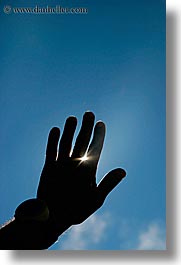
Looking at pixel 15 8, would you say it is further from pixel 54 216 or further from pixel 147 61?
pixel 54 216

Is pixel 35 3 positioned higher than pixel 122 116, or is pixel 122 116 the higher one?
pixel 35 3

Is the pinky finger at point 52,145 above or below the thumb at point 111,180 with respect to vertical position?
above

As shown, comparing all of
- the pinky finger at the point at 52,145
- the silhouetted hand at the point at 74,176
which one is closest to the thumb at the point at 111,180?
the silhouetted hand at the point at 74,176

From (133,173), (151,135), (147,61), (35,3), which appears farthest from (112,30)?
(133,173)

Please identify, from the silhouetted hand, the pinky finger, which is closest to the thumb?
the silhouetted hand

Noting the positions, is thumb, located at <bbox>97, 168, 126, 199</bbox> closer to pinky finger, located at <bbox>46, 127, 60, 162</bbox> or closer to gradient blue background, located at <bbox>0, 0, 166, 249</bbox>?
gradient blue background, located at <bbox>0, 0, 166, 249</bbox>

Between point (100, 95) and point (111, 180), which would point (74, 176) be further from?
point (100, 95)

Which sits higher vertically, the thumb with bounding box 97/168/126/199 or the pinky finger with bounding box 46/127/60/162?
the pinky finger with bounding box 46/127/60/162

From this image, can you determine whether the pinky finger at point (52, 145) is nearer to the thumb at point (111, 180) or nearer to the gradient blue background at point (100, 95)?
the gradient blue background at point (100, 95)
